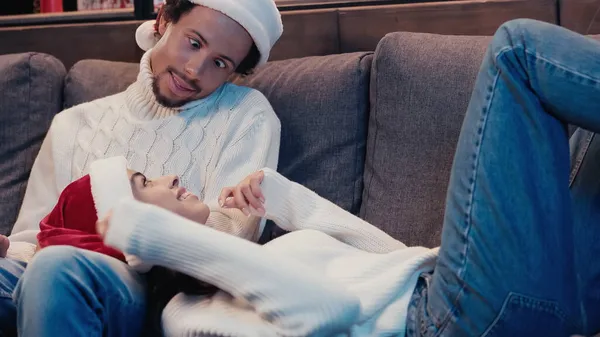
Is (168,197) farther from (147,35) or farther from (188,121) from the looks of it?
(147,35)

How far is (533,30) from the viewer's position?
114cm

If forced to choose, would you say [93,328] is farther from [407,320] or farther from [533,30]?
[533,30]

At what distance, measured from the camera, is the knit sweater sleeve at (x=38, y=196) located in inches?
71.8

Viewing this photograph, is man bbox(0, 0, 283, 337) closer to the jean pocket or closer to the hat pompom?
the hat pompom

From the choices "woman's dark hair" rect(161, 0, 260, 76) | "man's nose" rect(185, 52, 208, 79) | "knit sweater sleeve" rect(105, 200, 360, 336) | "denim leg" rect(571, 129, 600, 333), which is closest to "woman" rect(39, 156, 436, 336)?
"knit sweater sleeve" rect(105, 200, 360, 336)

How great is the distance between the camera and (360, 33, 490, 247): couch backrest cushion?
171 cm

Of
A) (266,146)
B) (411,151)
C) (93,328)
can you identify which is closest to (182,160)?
(266,146)

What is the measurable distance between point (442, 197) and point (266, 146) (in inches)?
16.3

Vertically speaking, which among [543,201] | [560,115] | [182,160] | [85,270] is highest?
[560,115]

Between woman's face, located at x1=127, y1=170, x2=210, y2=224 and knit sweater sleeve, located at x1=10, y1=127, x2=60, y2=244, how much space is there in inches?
15.9

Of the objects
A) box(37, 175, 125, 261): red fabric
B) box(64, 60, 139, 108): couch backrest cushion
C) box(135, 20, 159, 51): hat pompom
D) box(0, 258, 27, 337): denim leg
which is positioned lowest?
box(0, 258, 27, 337): denim leg

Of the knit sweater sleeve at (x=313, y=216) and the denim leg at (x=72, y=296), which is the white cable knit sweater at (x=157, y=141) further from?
the denim leg at (x=72, y=296)

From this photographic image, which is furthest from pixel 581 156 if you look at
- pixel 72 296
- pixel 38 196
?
pixel 38 196

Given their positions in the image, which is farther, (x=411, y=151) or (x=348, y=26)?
(x=348, y=26)
